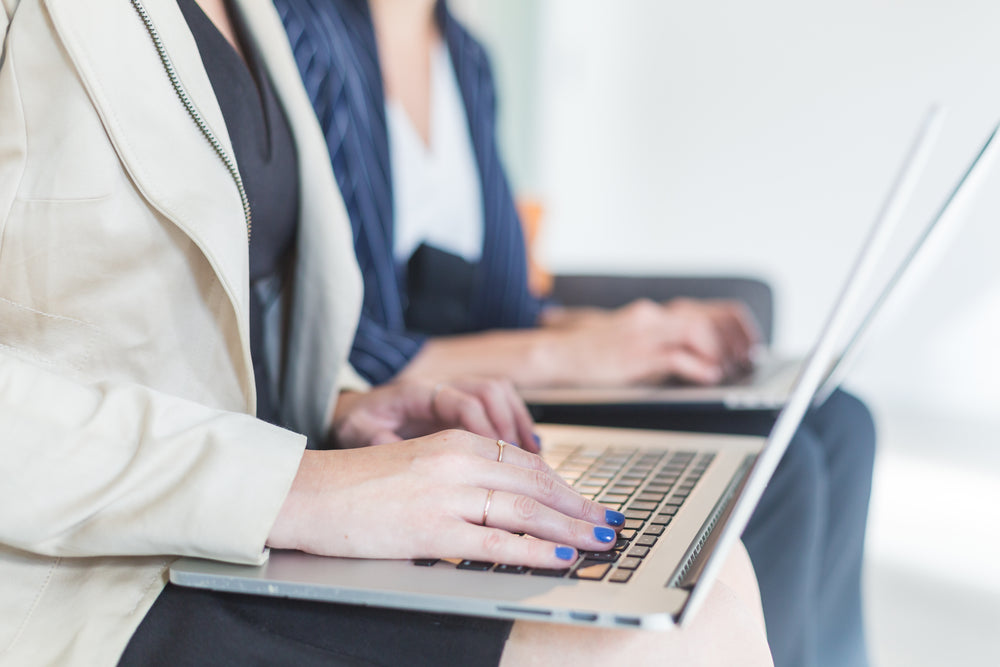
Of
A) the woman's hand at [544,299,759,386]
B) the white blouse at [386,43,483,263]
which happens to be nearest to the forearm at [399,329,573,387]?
the woman's hand at [544,299,759,386]

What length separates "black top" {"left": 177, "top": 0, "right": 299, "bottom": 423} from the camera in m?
0.62

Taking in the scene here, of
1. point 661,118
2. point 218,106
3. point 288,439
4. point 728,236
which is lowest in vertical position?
point 728,236

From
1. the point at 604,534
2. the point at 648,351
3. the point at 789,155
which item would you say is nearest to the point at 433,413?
the point at 604,534

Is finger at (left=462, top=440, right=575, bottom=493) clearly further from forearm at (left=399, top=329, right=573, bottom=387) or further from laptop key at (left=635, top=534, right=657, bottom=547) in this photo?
forearm at (left=399, top=329, right=573, bottom=387)

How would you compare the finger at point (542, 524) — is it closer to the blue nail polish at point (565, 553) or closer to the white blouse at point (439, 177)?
the blue nail polish at point (565, 553)

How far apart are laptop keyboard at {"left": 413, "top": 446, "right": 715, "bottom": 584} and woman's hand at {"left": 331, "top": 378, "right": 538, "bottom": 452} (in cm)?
5

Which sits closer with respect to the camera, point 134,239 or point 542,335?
point 134,239

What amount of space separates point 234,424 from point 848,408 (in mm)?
682

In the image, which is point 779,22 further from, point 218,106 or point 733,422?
point 218,106

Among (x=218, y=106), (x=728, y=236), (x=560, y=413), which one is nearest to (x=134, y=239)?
(x=218, y=106)

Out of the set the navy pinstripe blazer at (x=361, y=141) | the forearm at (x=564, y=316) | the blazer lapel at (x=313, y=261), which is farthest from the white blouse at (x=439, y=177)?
the blazer lapel at (x=313, y=261)

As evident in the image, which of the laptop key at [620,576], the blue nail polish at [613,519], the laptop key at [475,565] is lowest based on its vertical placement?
the blue nail polish at [613,519]

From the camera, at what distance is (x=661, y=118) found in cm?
283

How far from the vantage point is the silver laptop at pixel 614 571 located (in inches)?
15.6
